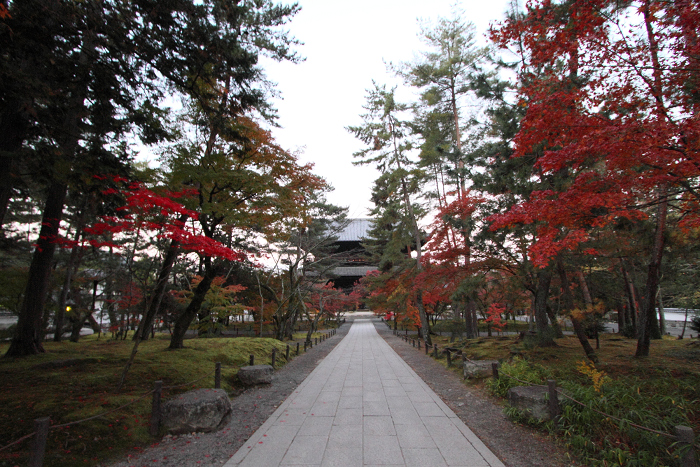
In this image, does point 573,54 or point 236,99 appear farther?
point 236,99

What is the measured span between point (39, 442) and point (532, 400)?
5.65 metres

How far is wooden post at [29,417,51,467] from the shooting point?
2650 millimetres

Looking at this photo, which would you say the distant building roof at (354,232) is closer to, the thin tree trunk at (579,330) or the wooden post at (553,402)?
the thin tree trunk at (579,330)

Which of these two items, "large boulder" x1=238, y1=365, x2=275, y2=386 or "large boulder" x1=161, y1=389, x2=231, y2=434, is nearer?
"large boulder" x1=161, y1=389, x2=231, y2=434

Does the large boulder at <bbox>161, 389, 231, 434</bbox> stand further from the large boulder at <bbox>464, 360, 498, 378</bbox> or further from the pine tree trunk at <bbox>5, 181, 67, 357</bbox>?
the pine tree trunk at <bbox>5, 181, 67, 357</bbox>

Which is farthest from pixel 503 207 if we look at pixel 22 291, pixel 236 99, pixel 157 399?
pixel 22 291

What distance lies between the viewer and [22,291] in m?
10.1

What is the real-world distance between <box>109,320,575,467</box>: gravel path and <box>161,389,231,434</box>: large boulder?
93 mm

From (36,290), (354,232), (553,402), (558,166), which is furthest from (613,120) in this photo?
(354,232)

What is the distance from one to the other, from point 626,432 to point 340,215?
21.6 meters

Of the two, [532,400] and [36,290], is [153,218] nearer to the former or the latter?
[36,290]

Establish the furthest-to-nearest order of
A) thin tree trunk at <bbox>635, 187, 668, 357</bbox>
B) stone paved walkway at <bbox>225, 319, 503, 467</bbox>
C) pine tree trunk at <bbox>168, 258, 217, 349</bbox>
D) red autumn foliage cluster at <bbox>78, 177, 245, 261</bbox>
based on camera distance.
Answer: pine tree trunk at <bbox>168, 258, 217, 349</bbox> → thin tree trunk at <bbox>635, 187, 668, 357</bbox> → red autumn foliage cluster at <bbox>78, 177, 245, 261</bbox> → stone paved walkway at <bbox>225, 319, 503, 467</bbox>

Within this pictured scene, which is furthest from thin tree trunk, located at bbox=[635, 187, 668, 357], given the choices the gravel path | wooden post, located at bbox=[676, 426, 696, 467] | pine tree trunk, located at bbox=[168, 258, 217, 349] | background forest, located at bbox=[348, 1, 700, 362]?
pine tree trunk, located at bbox=[168, 258, 217, 349]

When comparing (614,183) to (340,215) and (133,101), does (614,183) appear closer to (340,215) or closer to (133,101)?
(133,101)
